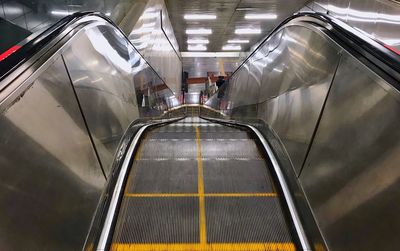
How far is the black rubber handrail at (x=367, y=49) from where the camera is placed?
138 cm

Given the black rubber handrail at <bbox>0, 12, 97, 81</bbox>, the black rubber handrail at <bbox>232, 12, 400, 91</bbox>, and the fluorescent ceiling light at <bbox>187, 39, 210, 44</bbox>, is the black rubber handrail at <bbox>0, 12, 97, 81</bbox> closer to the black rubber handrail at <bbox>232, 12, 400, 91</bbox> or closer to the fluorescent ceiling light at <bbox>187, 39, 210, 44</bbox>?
the black rubber handrail at <bbox>232, 12, 400, 91</bbox>

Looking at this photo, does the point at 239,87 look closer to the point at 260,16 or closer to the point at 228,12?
the point at 228,12

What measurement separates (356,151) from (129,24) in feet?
21.0

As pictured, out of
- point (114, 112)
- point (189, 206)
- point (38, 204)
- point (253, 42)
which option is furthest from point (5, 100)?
point (253, 42)

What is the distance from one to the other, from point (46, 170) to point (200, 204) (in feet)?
3.64

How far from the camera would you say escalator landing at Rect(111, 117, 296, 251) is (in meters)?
1.81

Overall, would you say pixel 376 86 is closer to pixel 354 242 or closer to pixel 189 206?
pixel 354 242

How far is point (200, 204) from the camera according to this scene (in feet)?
6.95

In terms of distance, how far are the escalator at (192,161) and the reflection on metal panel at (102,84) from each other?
2 centimetres

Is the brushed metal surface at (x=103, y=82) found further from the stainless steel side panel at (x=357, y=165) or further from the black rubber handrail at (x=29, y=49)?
the stainless steel side panel at (x=357, y=165)

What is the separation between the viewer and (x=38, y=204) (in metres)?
1.26

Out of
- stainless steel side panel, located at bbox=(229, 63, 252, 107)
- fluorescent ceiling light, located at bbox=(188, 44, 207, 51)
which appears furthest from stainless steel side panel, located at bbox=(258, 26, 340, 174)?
fluorescent ceiling light, located at bbox=(188, 44, 207, 51)

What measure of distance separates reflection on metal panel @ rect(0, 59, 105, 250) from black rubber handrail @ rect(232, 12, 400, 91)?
165 centimetres

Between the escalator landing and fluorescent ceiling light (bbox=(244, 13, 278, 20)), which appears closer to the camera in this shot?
the escalator landing
